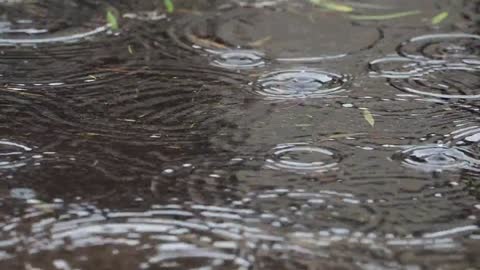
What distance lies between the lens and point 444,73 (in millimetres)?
2287

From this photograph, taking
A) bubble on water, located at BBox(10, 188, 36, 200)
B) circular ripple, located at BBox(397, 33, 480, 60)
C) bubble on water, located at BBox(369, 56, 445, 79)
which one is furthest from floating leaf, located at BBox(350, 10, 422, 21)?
bubble on water, located at BBox(10, 188, 36, 200)

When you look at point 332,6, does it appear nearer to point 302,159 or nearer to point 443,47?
point 443,47

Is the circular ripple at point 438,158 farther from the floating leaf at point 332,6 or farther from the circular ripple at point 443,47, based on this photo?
the floating leaf at point 332,6

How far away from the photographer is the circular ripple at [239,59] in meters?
2.35

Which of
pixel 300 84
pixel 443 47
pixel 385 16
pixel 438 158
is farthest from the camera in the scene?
Answer: pixel 385 16

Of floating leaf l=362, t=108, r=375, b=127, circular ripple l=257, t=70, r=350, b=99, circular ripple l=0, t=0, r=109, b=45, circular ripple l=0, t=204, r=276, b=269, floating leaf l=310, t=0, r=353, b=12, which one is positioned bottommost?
circular ripple l=0, t=204, r=276, b=269

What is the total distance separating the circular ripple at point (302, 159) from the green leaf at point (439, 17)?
1001 mm

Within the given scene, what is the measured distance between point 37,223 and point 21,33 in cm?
114

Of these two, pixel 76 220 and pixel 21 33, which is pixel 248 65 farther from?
pixel 76 220

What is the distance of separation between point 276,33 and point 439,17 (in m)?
0.52

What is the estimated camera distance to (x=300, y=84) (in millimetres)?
2217

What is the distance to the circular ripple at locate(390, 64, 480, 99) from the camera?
216cm

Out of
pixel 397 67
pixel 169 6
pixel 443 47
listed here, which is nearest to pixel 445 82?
pixel 397 67

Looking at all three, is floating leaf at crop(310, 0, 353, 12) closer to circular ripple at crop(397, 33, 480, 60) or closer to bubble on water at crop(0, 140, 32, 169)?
circular ripple at crop(397, 33, 480, 60)
